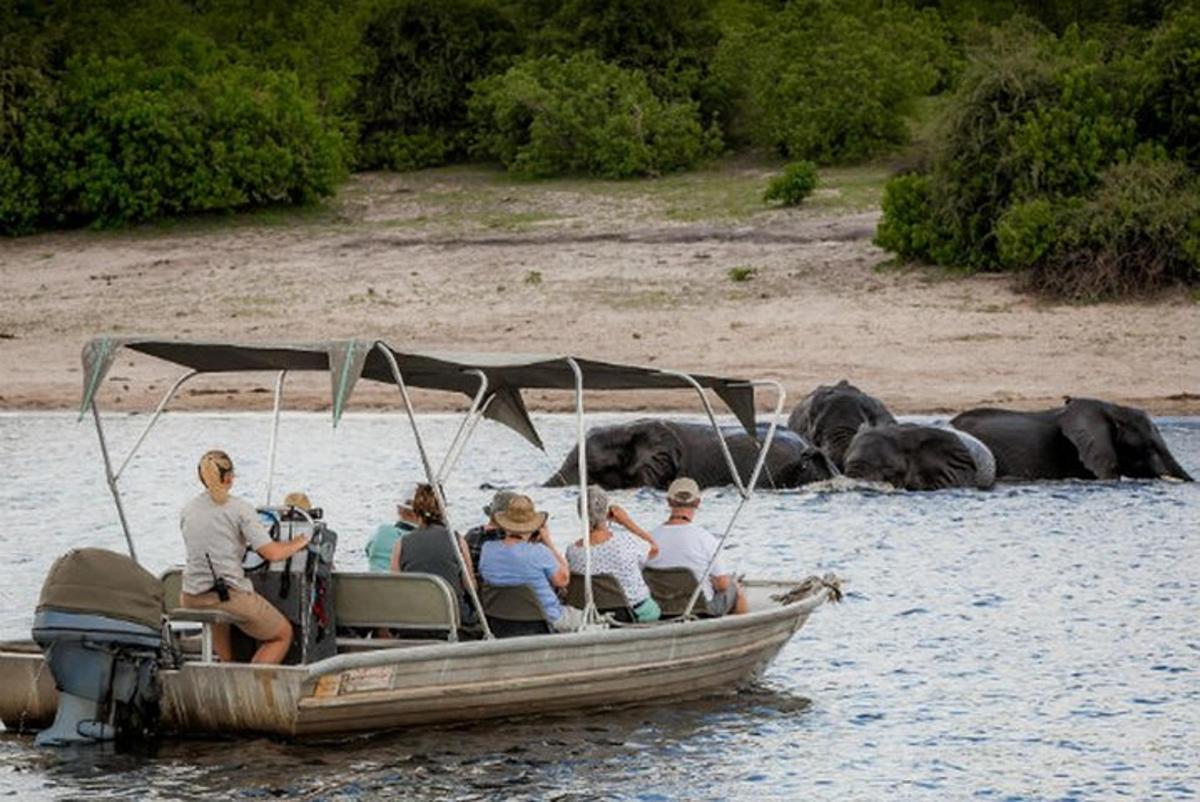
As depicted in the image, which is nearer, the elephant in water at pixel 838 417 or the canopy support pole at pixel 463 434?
the canopy support pole at pixel 463 434

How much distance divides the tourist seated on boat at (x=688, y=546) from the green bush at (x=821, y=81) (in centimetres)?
2117

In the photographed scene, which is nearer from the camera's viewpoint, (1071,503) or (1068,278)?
(1071,503)

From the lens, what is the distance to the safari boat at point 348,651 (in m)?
12.9

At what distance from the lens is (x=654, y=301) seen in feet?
98.1

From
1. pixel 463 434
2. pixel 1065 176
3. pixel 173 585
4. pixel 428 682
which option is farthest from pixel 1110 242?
pixel 428 682

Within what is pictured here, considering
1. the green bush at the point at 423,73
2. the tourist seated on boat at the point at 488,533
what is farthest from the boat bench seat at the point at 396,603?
the green bush at the point at 423,73

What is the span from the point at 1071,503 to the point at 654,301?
25.8 ft

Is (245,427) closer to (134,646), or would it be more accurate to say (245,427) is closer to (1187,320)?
(1187,320)

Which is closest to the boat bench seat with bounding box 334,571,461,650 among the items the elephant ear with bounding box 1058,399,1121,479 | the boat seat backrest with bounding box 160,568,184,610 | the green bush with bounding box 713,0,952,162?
the boat seat backrest with bounding box 160,568,184,610

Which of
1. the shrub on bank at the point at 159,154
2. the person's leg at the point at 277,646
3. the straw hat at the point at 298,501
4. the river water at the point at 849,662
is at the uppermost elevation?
the shrub on bank at the point at 159,154

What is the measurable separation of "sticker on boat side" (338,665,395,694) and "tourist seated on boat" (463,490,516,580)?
107 cm

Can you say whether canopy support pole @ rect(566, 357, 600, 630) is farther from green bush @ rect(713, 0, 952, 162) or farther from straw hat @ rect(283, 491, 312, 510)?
green bush @ rect(713, 0, 952, 162)

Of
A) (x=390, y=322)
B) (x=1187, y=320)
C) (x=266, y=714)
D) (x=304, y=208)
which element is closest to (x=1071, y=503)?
(x=1187, y=320)

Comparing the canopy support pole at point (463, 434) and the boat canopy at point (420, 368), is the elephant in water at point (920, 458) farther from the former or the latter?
the canopy support pole at point (463, 434)
